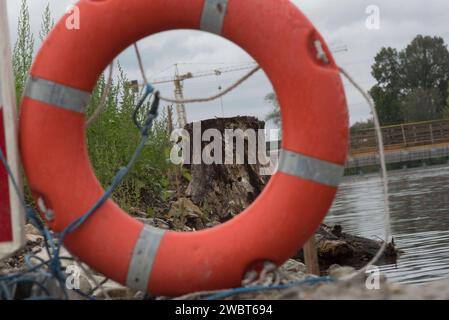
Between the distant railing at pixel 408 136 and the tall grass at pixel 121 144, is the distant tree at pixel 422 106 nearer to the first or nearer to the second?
the distant railing at pixel 408 136

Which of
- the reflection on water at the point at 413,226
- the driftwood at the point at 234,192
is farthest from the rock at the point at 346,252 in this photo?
the reflection on water at the point at 413,226

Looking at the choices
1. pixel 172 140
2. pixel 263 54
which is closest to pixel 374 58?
pixel 172 140

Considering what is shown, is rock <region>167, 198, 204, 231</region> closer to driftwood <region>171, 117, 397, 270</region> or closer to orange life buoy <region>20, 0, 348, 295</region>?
driftwood <region>171, 117, 397, 270</region>

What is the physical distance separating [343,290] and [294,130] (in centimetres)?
64

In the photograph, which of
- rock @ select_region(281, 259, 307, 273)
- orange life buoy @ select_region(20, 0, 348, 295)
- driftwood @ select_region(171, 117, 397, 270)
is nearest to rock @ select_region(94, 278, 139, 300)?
orange life buoy @ select_region(20, 0, 348, 295)

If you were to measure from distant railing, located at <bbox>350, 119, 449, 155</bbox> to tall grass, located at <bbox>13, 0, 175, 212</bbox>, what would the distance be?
3308 centimetres

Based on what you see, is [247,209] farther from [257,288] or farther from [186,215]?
[186,215]

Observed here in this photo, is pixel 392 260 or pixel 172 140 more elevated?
pixel 172 140

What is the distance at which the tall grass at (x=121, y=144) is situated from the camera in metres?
6.34

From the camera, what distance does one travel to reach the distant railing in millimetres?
40812

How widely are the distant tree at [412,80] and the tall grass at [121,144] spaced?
148ft

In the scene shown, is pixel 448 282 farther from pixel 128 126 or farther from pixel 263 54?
pixel 128 126
